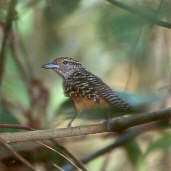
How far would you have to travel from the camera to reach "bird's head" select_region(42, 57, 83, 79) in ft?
7.72

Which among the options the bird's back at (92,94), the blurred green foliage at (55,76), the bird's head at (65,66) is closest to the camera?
the bird's back at (92,94)

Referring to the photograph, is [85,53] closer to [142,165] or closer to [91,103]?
[142,165]

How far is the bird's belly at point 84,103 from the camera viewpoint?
6.74 feet

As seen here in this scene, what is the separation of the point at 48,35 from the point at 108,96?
177 centimetres

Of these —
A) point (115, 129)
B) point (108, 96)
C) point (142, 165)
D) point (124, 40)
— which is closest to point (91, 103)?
point (108, 96)

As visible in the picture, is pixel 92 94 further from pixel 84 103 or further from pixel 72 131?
pixel 72 131

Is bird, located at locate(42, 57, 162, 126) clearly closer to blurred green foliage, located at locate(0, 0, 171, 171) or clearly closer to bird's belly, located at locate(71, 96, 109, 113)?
bird's belly, located at locate(71, 96, 109, 113)

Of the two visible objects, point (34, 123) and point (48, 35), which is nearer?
point (34, 123)

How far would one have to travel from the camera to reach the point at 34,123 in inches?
123

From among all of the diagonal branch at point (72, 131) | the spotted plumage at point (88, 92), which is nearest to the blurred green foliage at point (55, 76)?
the spotted plumage at point (88, 92)

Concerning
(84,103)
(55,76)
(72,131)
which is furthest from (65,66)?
(55,76)

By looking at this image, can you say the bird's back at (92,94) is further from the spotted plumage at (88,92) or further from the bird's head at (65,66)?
the bird's head at (65,66)

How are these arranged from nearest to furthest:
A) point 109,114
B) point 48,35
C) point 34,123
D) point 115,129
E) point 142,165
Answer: point 115,129 → point 109,114 → point 142,165 → point 34,123 → point 48,35

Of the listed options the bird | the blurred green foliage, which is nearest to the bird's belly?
the bird
